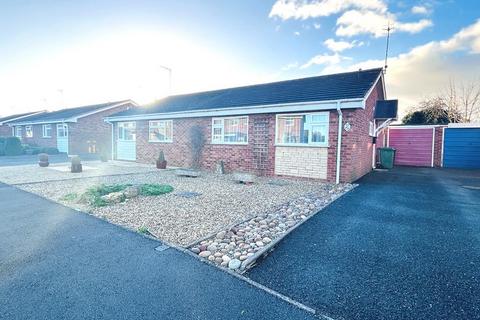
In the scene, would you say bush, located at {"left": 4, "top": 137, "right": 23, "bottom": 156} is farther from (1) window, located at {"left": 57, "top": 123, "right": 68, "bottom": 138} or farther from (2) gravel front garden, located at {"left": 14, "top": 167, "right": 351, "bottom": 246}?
(2) gravel front garden, located at {"left": 14, "top": 167, "right": 351, "bottom": 246}

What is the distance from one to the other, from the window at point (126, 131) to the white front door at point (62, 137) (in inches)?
358

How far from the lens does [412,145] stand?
674 inches

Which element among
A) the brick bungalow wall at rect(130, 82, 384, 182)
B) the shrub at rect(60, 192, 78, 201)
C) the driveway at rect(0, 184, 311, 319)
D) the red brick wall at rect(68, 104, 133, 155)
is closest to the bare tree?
the brick bungalow wall at rect(130, 82, 384, 182)

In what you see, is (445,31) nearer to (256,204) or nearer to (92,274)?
(256,204)

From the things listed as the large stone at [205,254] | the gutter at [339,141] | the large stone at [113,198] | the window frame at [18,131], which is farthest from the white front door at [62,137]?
the large stone at [205,254]

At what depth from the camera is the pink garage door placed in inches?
653

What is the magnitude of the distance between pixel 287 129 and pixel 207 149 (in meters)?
4.46

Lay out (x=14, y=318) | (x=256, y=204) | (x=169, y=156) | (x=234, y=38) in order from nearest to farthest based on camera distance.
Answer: (x=14, y=318) < (x=256, y=204) < (x=234, y=38) < (x=169, y=156)

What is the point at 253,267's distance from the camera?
3209 mm

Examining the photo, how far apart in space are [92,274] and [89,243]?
107 centimetres

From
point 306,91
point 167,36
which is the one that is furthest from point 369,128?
point 167,36

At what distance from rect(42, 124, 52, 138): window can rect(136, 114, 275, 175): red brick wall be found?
647 inches

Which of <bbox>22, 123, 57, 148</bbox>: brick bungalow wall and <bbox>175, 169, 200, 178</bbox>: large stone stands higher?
<bbox>22, 123, 57, 148</bbox>: brick bungalow wall

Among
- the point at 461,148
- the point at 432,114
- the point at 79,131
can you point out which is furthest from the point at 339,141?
the point at 79,131
